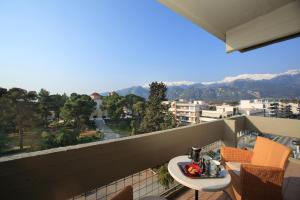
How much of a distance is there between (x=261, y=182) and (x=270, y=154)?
508 mm

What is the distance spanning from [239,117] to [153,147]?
3208 mm

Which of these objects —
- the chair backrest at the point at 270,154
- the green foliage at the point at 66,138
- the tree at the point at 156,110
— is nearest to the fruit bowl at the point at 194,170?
the chair backrest at the point at 270,154

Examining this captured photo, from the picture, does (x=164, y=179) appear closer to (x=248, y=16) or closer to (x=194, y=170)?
(x=194, y=170)

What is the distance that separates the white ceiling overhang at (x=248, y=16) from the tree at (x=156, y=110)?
984 inches

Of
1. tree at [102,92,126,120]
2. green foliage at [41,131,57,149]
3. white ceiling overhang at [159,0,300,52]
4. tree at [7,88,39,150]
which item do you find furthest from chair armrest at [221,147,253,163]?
tree at [102,92,126,120]

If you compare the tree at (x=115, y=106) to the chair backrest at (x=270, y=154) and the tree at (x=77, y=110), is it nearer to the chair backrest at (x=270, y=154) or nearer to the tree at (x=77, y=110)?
the tree at (x=77, y=110)

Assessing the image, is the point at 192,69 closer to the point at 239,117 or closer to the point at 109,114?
the point at 109,114

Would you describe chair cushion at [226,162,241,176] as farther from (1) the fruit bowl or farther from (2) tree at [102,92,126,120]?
(2) tree at [102,92,126,120]

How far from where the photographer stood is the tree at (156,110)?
27.8 meters

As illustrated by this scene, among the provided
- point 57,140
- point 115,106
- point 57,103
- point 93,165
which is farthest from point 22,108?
point 93,165

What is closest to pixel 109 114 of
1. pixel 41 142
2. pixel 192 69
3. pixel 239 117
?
pixel 41 142

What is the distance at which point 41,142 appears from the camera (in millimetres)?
22734

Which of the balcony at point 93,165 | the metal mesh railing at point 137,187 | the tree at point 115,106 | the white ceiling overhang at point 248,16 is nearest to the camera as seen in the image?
the balcony at point 93,165

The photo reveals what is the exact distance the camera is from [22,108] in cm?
2158
